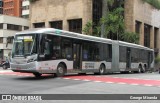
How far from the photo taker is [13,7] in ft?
420

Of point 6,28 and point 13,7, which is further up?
point 13,7

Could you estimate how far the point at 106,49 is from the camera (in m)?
29.8

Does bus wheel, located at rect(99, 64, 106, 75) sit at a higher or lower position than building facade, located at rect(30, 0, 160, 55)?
lower

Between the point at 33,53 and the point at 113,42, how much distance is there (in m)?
11.5

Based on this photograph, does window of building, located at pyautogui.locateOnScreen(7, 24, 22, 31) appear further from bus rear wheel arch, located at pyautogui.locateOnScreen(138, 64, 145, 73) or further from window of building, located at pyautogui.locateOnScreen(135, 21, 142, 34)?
bus rear wheel arch, located at pyautogui.locateOnScreen(138, 64, 145, 73)

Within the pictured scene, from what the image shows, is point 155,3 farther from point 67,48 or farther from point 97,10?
point 67,48

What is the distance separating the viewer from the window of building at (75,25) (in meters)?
65.3

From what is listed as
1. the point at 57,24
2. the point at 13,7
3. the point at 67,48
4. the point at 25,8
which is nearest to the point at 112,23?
the point at 57,24

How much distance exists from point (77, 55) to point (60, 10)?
44.2m

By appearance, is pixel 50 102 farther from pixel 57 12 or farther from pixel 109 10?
pixel 57 12

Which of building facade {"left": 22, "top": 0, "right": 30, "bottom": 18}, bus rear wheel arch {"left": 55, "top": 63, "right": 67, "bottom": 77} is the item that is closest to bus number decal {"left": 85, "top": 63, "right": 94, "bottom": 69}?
bus rear wheel arch {"left": 55, "top": 63, "right": 67, "bottom": 77}

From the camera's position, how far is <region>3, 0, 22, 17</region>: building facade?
12544 centimetres

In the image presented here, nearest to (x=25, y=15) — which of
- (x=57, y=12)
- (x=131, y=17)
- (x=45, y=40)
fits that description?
(x=57, y=12)

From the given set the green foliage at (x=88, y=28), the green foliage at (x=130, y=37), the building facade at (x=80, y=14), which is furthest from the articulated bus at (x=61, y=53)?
the building facade at (x=80, y=14)
